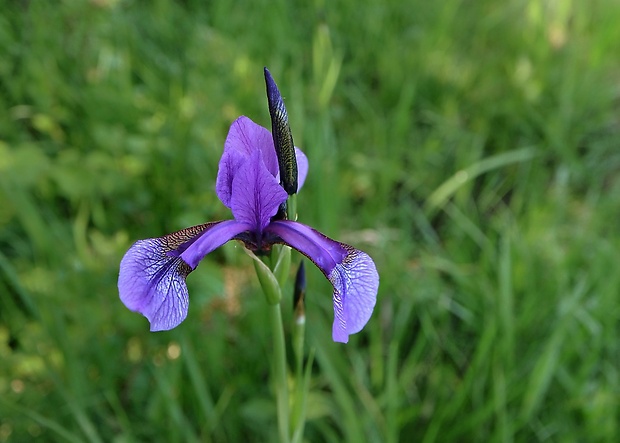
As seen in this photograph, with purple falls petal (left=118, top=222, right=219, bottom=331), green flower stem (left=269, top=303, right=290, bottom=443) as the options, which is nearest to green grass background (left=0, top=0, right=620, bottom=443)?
green flower stem (left=269, top=303, right=290, bottom=443)

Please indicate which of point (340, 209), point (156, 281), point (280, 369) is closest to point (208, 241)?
point (156, 281)

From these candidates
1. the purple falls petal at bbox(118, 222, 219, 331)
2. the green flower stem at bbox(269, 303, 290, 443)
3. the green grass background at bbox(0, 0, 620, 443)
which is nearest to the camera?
the purple falls petal at bbox(118, 222, 219, 331)

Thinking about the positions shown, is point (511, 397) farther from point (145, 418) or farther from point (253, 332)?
point (145, 418)

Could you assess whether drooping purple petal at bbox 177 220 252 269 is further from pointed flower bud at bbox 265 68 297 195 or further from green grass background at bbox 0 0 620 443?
green grass background at bbox 0 0 620 443

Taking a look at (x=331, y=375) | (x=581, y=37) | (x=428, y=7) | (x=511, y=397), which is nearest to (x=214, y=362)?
(x=331, y=375)

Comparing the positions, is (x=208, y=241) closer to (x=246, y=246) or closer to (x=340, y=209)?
(x=246, y=246)
